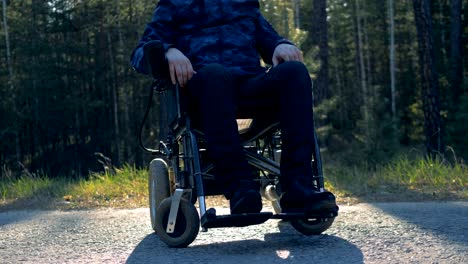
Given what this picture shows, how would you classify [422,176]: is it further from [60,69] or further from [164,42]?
[60,69]

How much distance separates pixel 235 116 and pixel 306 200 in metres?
0.52

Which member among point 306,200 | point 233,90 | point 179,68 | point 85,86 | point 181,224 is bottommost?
point 85,86

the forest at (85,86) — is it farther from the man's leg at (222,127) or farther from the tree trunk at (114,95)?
the man's leg at (222,127)

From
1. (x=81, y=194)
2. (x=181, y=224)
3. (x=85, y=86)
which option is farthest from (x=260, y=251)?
(x=85, y=86)

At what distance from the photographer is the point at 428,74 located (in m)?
17.5

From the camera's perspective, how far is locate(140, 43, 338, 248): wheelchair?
3.08 m

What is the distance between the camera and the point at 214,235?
3.66m

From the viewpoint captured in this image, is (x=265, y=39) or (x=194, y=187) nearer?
(x=194, y=187)

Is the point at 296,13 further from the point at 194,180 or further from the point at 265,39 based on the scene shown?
the point at 194,180

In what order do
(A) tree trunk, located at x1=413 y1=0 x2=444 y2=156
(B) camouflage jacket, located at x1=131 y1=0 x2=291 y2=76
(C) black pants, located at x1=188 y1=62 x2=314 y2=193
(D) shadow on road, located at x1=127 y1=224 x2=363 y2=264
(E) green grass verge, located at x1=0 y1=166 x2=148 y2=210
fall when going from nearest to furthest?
(D) shadow on road, located at x1=127 y1=224 x2=363 y2=264 → (C) black pants, located at x1=188 y1=62 x2=314 y2=193 → (B) camouflage jacket, located at x1=131 y1=0 x2=291 y2=76 → (E) green grass verge, located at x1=0 y1=166 x2=148 y2=210 → (A) tree trunk, located at x1=413 y1=0 x2=444 y2=156

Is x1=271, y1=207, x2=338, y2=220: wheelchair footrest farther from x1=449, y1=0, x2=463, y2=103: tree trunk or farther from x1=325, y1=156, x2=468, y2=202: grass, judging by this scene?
x1=449, y1=0, x2=463, y2=103: tree trunk

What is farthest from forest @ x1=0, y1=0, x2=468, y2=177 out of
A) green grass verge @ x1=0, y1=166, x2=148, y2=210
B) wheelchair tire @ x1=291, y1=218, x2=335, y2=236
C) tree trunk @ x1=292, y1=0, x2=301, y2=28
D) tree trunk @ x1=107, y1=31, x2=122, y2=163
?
wheelchair tire @ x1=291, y1=218, x2=335, y2=236

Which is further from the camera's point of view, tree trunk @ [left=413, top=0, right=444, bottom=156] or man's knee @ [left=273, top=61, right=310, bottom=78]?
tree trunk @ [left=413, top=0, right=444, bottom=156]

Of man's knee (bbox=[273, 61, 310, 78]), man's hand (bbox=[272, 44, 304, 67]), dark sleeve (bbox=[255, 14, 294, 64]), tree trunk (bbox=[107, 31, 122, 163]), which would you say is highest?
dark sleeve (bbox=[255, 14, 294, 64])
